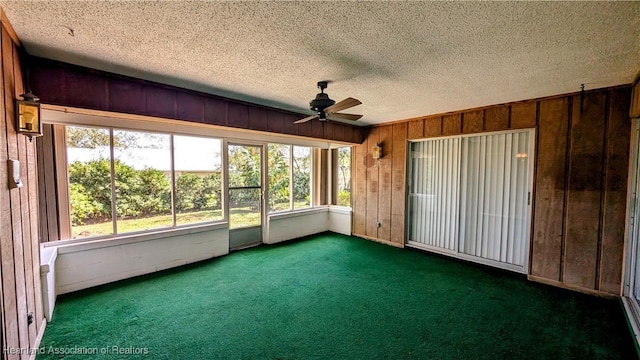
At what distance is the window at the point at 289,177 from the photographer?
5.20 metres

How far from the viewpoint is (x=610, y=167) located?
2.92 m

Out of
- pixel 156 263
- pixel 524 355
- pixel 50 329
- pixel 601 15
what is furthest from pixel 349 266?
pixel 601 15

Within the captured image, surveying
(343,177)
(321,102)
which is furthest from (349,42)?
(343,177)

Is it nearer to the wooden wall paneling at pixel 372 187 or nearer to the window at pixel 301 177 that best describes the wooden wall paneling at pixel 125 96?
the window at pixel 301 177

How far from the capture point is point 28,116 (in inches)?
76.7

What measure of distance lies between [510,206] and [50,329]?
18.1ft

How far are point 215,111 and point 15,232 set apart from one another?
2.20m

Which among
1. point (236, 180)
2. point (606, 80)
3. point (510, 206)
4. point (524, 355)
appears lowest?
point (524, 355)

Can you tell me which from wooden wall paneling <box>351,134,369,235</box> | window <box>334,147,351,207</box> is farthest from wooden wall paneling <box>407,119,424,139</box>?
window <box>334,147,351,207</box>

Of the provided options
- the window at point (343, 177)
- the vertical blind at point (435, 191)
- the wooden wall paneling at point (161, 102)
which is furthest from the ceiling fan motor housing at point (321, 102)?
the window at point (343, 177)

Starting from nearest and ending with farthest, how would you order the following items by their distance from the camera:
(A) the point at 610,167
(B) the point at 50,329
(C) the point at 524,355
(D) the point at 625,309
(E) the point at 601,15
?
(E) the point at 601,15
(C) the point at 524,355
(B) the point at 50,329
(D) the point at 625,309
(A) the point at 610,167

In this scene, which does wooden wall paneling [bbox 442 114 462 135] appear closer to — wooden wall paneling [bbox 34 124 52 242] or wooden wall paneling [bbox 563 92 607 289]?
wooden wall paneling [bbox 563 92 607 289]

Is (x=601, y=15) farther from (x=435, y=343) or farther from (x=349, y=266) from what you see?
(x=349, y=266)

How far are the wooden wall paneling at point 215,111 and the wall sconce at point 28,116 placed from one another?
5.10 ft
